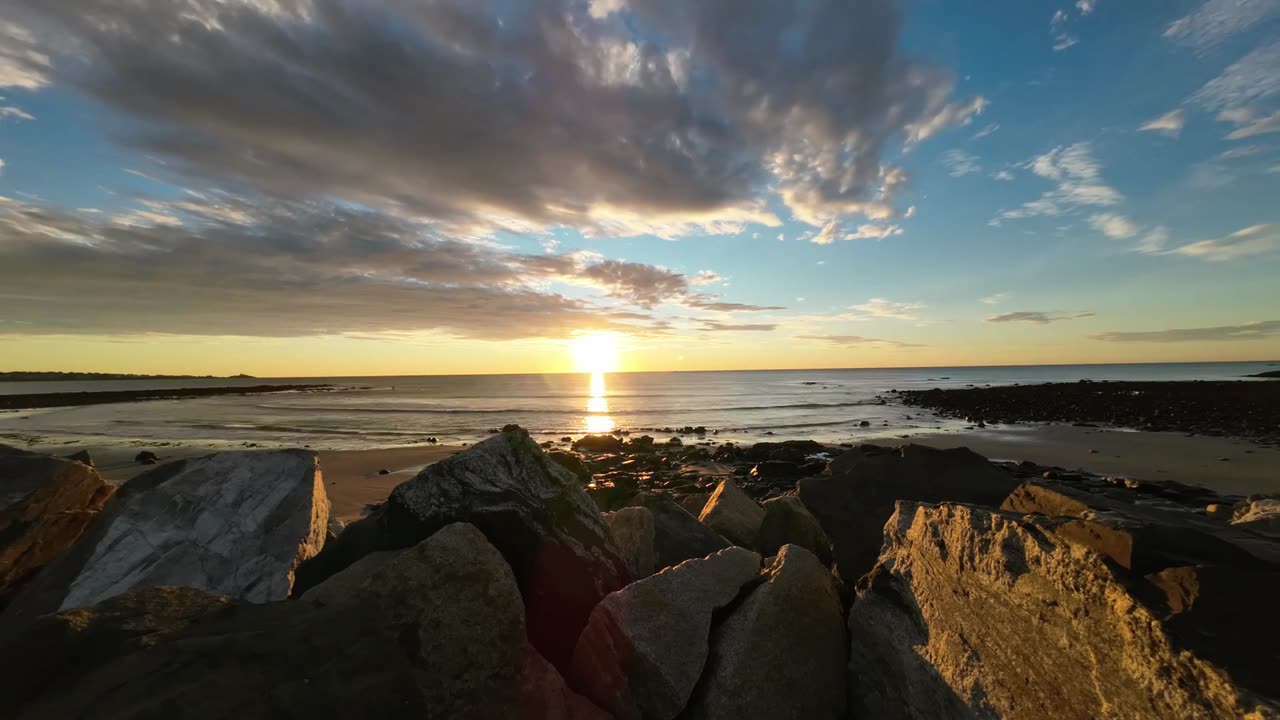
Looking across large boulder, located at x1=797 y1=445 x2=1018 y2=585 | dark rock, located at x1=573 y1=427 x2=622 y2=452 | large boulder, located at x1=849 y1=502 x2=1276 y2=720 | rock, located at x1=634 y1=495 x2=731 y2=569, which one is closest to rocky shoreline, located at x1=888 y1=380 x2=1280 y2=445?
dark rock, located at x1=573 y1=427 x2=622 y2=452

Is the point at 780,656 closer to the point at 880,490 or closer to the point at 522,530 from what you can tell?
the point at 522,530

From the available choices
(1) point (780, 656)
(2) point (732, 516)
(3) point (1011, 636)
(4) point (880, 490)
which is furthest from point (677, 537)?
(3) point (1011, 636)

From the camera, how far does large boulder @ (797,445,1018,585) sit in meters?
5.71

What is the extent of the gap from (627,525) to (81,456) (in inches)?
255

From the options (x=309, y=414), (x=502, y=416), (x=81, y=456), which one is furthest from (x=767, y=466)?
(x=309, y=414)

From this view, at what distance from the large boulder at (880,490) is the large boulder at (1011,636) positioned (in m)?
1.69

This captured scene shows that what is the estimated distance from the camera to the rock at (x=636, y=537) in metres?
5.67

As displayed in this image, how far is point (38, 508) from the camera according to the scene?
5348 mm

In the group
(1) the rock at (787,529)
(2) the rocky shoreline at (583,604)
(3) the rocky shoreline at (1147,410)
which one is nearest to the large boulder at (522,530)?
(2) the rocky shoreline at (583,604)

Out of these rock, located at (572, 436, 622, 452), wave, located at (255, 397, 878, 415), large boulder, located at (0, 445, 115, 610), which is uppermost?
large boulder, located at (0, 445, 115, 610)

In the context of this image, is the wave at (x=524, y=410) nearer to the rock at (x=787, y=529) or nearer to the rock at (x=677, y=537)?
the rock at (x=787, y=529)

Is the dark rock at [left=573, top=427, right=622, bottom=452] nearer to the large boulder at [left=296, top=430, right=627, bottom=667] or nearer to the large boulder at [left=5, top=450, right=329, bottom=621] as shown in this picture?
the large boulder at [left=5, top=450, right=329, bottom=621]

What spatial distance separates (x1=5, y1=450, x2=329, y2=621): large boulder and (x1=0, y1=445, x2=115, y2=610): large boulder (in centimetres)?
57

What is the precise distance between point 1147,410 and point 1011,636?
146 feet
